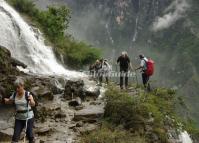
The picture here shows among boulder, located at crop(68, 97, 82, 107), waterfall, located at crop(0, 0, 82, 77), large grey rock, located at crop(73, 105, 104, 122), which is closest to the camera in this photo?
large grey rock, located at crop(73, 105, 104, 122)

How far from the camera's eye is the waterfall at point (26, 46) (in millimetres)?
46125

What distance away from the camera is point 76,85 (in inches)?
1305

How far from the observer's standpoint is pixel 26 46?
47.7 m

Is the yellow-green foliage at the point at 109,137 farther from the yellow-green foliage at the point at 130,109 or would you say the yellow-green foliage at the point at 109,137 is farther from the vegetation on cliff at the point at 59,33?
the vegetation on cliff at the point at 59,33

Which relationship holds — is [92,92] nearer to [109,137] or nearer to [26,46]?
[109,137]

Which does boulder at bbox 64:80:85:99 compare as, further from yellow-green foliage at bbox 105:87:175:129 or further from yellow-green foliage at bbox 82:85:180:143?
yellow-green foliage at bbox 105:87:175:129

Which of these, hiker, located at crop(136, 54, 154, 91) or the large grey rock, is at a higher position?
hiker, located at crop(136, 54, 154, 91)

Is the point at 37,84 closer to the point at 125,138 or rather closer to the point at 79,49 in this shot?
the point at 125,138

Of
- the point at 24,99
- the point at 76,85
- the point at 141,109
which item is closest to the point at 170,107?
the point at 141,109

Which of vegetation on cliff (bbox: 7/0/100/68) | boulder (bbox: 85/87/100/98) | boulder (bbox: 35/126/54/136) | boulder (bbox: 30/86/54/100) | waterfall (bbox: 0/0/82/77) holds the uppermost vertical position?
vegetation on cliff (bbox: 7/0/100/68)

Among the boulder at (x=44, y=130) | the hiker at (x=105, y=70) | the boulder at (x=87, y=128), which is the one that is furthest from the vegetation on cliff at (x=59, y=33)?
the boulder at (x=44, y=130)

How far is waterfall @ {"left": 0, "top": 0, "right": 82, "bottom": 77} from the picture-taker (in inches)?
1816

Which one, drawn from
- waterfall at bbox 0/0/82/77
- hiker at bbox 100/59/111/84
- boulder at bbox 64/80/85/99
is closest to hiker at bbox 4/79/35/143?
boulder at bbox 64/80/85/99

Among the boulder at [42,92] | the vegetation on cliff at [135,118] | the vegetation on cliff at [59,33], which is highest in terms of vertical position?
the vegetation on cliff at [59,33]
